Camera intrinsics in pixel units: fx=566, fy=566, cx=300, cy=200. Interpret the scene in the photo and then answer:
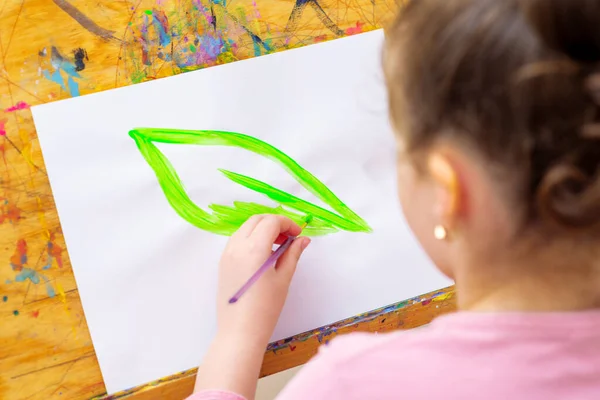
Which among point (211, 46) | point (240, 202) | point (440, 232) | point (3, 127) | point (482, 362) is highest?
point (211, 46)

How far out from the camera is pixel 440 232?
498mm

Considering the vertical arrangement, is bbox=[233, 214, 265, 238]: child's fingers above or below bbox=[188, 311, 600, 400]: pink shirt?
above

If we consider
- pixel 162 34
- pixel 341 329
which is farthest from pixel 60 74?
pixel 341 329

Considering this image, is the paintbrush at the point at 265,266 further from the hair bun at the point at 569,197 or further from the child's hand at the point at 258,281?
the hair bun at the point at 569,197

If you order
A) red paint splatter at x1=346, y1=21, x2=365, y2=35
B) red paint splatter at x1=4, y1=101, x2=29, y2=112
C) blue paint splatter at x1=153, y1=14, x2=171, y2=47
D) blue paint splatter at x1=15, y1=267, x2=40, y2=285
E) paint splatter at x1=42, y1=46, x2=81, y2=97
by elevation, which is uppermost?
red paint splatter at x1=346, y1=21, x2=365, y2=35

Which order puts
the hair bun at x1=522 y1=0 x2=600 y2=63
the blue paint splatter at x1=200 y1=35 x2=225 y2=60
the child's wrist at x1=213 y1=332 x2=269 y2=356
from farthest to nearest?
1. the blue paint splatter at x1=200 y1=35 x2=225 y2=60
2. the child's wrist at x1=213 y1=332 x2=269 y2=356
3. the hair bun at x1=522 y1=0 x2=600 y2=63

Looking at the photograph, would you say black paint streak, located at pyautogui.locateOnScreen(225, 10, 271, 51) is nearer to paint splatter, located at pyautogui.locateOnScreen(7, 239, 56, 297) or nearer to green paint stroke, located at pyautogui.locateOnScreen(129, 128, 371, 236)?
green paint stroke, located at pyautogui.locateOnScreen(129, 128, 371, 236)

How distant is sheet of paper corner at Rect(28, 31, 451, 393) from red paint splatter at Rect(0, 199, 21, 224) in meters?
0.05

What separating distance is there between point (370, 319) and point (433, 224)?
0.81 ft

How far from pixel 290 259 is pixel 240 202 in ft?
0.32

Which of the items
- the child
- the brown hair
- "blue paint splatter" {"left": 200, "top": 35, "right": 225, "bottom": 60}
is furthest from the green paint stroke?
the brown hair

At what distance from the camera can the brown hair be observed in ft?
1.12

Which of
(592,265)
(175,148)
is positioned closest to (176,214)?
(175,148)

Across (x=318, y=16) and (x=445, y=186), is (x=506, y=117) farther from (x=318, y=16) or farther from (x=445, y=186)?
(x=318, y=16)
